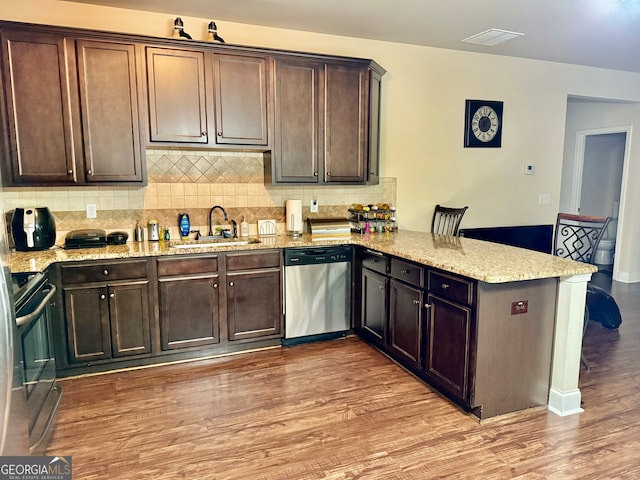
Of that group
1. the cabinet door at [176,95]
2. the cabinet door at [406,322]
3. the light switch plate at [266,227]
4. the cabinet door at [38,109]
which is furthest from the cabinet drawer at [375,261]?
the cabinet door at [38,109]

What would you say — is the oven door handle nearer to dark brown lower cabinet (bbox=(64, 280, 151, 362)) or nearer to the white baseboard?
dark brown lower cabinet (bbox=(64, 280, 151, 362))

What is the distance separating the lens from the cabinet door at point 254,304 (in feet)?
11.1

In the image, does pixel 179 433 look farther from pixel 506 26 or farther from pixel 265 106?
pixel 506 26

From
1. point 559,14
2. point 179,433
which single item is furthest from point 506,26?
point 179,433

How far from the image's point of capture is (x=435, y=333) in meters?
2.72

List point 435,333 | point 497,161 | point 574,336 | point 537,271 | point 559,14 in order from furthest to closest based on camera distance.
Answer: point 497,161 → point 559,14 → point 435,333 → point 574,336 → point 537,271

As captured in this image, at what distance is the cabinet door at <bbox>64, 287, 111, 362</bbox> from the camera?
294 cm

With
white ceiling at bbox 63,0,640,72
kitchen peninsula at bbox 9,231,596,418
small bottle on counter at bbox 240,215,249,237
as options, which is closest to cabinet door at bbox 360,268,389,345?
kitchen peninsula at bbox 9,231,596,418

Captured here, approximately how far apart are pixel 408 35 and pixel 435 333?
9.12ft

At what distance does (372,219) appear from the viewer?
405 cm

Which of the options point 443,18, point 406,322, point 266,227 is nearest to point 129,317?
point 266,227

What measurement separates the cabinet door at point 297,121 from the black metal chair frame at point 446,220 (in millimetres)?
1464

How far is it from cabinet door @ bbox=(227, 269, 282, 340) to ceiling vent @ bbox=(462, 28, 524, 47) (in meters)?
2.81

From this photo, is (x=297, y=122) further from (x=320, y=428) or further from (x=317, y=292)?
(x=320, y=428)
